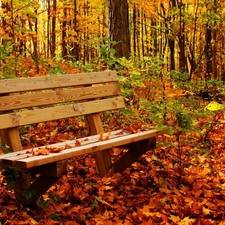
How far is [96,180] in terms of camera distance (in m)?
3.91

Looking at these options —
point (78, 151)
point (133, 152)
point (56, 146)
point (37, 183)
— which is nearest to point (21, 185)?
point (37, 183)

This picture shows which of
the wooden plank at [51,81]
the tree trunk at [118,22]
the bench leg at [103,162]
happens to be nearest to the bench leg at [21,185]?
the wooden plank at [51,81]

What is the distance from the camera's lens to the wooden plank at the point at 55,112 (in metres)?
3.23

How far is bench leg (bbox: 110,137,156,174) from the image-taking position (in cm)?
379

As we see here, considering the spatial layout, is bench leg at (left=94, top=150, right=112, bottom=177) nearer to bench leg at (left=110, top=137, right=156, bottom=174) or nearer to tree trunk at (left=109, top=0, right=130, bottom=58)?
bench leg at (left=110, top=137, right=156, bottom=174)

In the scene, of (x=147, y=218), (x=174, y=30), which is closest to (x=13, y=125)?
(x=147, y=218)

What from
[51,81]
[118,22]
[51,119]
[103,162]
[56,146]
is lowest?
[103,162]

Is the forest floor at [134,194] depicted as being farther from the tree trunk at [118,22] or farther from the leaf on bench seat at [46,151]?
the tree trunk at [118,22]

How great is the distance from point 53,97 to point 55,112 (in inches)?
7.6

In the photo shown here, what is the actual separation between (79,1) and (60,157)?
17.1 metres

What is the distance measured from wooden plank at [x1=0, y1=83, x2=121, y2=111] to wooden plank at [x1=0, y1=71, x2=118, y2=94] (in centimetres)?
6

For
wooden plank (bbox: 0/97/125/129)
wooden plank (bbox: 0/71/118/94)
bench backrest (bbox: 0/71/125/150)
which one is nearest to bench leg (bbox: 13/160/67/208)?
bench backrest (bbox: 0/71/125/150)

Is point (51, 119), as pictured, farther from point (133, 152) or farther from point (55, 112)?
point (133, 152)

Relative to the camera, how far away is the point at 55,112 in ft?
12.0
